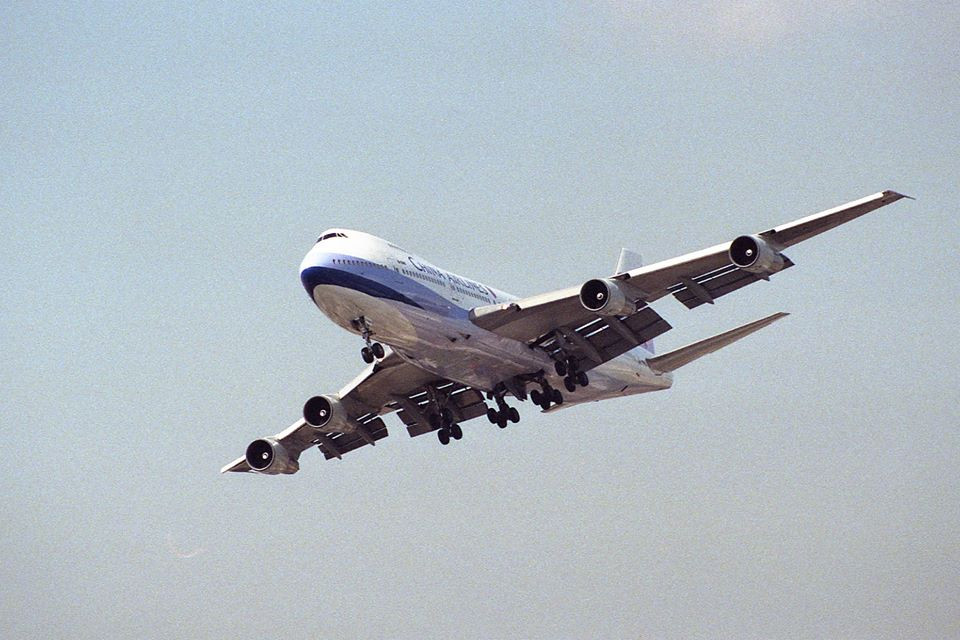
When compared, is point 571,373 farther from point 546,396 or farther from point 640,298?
point 640,298

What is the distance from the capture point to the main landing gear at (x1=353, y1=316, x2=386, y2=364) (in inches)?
1512

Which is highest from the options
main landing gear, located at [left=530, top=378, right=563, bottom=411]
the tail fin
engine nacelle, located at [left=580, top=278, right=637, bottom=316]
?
the tail fin

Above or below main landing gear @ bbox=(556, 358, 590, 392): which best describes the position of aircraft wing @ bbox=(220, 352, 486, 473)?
above

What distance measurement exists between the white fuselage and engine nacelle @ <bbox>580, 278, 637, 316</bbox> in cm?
364

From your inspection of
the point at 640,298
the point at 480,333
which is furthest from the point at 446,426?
the point at 640,298

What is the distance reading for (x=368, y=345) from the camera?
3912 cm

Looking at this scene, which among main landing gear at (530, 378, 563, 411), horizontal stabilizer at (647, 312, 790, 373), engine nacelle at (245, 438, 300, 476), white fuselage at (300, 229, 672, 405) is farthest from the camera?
engine nacelle at (245, 438, 300, 476)

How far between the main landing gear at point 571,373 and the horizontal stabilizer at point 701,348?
5.00 m

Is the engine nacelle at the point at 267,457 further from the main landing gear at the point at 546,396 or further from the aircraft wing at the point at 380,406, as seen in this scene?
the main landing gear at the point at 546,396

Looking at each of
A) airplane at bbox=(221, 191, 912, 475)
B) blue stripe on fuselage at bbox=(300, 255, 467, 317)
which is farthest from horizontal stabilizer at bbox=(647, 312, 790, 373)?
blue stripe on fuselage at bbox=(300, 255, 467, 317)

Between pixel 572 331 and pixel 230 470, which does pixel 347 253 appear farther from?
pixel 230 470

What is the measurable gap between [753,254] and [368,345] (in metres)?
11.7

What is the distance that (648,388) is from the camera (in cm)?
4850

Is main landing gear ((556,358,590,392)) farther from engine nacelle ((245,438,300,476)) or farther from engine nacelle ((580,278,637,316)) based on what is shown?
engine nacelle ((245,438,300,476))
